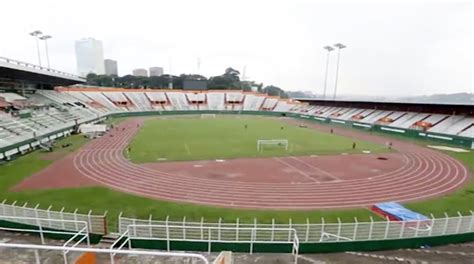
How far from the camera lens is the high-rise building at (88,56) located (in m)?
153

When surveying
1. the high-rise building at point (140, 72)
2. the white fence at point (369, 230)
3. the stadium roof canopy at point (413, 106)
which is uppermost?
the high-rise building at point (140, 72)

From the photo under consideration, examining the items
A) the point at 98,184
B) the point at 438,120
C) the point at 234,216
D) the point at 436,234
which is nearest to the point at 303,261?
the point at 234,216

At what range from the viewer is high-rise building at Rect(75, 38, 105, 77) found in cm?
15288

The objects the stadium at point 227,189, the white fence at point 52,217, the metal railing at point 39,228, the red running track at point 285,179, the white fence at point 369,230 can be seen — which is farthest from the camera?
the red running track at point 285,179

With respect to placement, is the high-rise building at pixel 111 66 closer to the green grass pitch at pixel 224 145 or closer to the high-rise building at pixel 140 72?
the high-rise building at pixel 140 72

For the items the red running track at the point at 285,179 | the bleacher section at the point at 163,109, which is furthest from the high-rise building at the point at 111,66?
the red running track at the point at 285,179

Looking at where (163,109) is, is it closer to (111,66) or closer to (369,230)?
(369,230)

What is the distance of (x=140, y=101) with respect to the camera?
6638cm

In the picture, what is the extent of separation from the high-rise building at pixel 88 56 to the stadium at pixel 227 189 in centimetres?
12283

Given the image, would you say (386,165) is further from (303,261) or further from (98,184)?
(98,184)

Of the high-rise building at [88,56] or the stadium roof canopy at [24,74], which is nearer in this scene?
the stadium roof canopy at [24,74]

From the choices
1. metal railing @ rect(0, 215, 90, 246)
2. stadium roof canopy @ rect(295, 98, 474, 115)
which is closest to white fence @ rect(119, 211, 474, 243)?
metal railing @ rect(0, 215, 90, 246)

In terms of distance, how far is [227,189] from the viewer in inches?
631

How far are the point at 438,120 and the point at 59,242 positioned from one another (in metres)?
42.1
